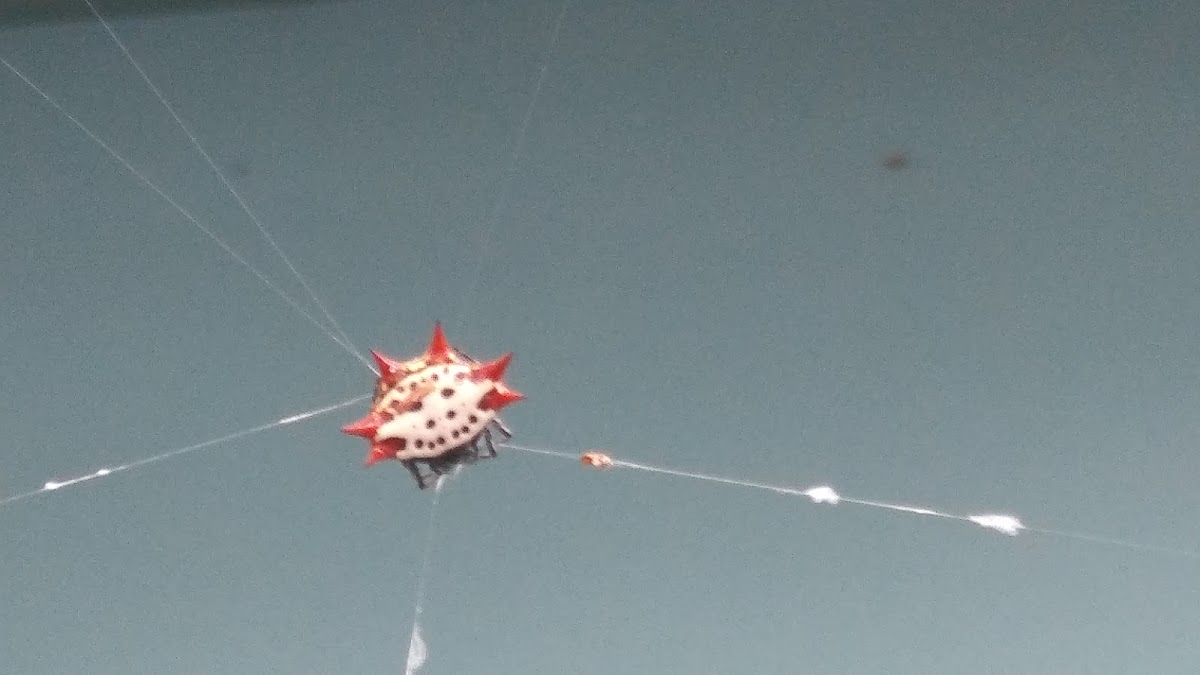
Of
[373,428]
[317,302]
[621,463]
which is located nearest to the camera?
[373,428]

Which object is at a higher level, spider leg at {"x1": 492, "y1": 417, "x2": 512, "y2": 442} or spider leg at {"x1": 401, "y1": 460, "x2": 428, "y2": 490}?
spider leg at {"x1": 492, "y1": 417, "x2": 512, "y2": 442}

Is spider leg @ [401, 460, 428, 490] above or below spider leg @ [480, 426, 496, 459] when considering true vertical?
below

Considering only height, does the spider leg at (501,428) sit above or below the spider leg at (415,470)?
above

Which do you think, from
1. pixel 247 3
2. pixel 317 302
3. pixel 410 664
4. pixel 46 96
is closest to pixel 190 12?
pixel 247 3

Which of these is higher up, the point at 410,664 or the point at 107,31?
the point at 107,31

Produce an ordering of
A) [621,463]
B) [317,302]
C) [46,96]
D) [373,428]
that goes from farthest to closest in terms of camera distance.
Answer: [46,96], [317,302], [621,463], [373,428]

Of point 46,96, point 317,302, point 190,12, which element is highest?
point 190,12

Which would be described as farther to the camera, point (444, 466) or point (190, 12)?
point (190, 12)

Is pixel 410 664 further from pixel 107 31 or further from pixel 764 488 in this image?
pixel 107 31
